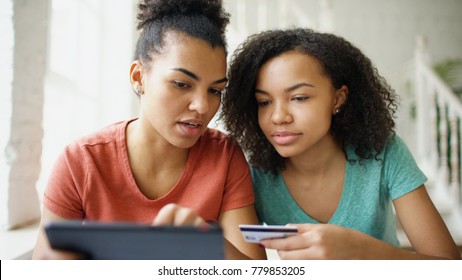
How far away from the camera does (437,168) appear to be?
2.71 metres

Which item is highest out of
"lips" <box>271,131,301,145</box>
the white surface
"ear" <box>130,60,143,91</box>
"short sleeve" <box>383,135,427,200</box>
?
"ear" <box>130,60,143,91</box>

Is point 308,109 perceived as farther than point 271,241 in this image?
Yes

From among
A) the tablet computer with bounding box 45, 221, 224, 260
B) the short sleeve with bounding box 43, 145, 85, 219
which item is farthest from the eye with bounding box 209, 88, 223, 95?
the tablet computer with bounding box 45, 221, 224, 260

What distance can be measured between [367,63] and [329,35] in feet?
0.51

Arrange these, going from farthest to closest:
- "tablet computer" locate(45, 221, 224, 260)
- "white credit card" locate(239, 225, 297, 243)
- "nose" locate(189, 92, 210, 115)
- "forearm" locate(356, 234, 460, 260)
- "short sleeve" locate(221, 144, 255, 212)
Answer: "short sleeve" locate(221, 144, 255, 212)
"nose" locate(189, 92, 210, 115)
"forearm" locate(356, 234, 460, 260)
"white credit card" locate(239, 225, 297, 243)
"tablet computer" locate(45, 221, 224, 260)

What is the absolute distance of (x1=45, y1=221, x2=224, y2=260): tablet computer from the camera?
53 centimetres

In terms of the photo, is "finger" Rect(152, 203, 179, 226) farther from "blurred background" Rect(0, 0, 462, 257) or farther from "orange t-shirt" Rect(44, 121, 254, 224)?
"blurred background" Rect(0, 0, 462, 257)

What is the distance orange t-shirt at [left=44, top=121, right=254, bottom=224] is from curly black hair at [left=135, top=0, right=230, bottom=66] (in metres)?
0.24

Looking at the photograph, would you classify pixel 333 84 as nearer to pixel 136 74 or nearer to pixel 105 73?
pixel 136 74

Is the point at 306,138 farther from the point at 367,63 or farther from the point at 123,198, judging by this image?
the point at 123,198

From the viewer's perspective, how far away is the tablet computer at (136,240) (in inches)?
20.7

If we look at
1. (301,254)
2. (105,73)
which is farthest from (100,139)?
(105,73)

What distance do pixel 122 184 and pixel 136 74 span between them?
0.29m

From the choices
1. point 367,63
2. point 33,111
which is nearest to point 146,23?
point 33,111
